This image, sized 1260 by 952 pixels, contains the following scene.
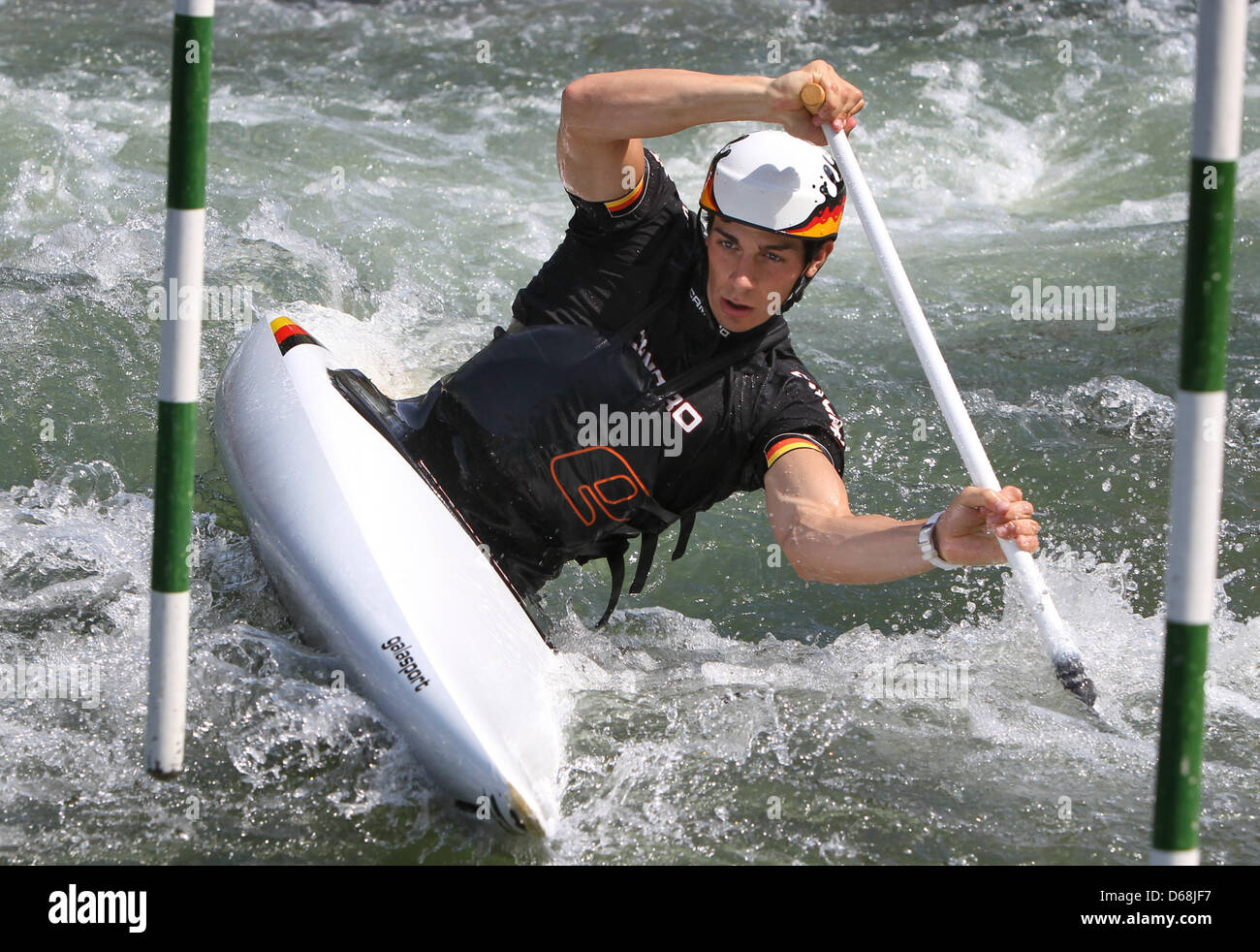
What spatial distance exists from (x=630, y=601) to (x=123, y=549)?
1421 mm

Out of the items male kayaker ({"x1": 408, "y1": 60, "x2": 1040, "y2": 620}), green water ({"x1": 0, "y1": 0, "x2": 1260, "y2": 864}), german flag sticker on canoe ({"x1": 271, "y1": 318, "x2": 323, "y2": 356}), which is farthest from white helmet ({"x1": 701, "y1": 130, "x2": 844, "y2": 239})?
german flag sticker on canoe ({"x1": 271, "y1": 318, "x2": 323, "y2": 356})

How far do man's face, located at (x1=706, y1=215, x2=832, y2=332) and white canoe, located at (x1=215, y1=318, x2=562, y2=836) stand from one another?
78 cm

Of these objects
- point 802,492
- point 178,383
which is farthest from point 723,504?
point 178,383

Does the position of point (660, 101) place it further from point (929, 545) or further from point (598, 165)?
point (929, 545)

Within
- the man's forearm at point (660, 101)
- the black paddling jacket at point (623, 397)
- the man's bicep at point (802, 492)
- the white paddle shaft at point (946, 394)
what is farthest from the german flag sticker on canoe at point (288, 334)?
the white paddle shaft at point (946, 394)

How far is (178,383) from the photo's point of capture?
2191mm

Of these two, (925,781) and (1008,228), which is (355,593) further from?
(1008,228)

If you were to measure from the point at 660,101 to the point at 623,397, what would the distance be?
643mm

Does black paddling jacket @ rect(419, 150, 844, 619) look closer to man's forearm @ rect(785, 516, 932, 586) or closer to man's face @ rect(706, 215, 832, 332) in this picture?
man's face @ rect(706, 215, 832, 332)

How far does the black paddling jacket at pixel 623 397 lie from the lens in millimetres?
3109

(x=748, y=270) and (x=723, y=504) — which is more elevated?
(x=748, y=270)

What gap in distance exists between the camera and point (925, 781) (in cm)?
298

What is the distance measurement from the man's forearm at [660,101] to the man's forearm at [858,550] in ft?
2.75

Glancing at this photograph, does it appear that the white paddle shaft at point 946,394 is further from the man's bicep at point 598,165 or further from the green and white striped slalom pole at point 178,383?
the green and white striped slalom pole at point 178,383
